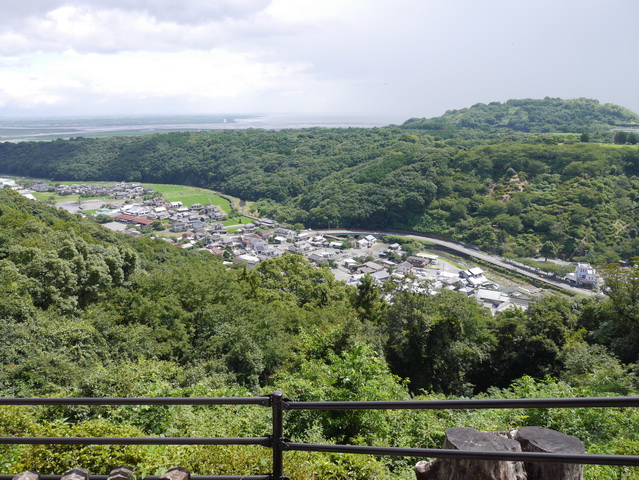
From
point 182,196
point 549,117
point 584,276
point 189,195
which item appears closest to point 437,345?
point 584,276

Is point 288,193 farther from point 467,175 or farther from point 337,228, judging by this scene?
point 467,175

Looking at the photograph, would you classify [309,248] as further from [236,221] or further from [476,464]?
[476,464]

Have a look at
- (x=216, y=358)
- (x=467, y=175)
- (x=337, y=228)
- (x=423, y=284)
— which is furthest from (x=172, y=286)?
(x=467, y=175)

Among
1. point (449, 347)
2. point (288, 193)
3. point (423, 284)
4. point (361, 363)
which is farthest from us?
point (288, 193)

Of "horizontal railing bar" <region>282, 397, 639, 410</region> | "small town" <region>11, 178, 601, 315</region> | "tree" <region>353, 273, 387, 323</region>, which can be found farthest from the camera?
"small town" <region>11, 178, 601, 315</region>

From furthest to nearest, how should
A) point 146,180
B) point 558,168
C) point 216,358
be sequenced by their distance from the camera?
point 146,180 < point 558,168 < point 216,358

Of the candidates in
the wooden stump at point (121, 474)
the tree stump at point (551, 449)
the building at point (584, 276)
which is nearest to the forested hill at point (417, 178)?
the building at point (584, 276)

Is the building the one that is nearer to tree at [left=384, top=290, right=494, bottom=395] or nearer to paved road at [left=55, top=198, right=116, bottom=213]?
tree at [left=384, top=290, right=494, bottom=395]

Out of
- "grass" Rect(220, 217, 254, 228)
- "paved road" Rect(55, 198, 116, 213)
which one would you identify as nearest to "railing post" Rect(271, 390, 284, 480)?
"grass" Rect(220, 217, 254, 228)
